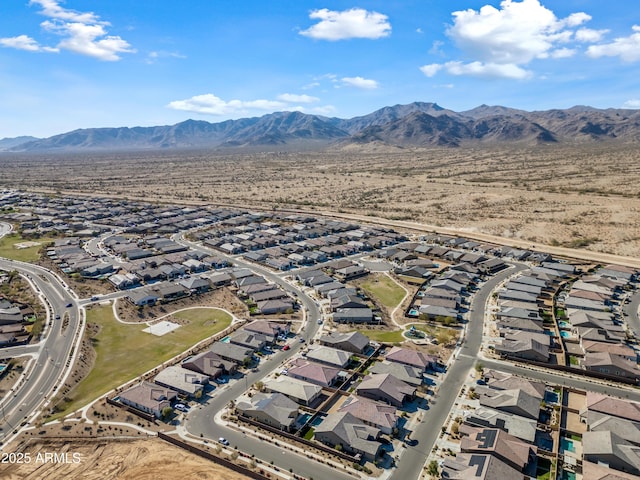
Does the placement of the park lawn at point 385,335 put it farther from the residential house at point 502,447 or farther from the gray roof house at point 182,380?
the gray roof house at point 182,380

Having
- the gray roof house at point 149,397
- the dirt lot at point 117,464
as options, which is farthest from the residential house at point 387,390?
the gray roof house at point 149,397

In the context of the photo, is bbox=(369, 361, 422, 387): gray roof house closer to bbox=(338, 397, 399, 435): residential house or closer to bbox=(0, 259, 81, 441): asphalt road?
bbox=(338, 397, 399, 435): residential house

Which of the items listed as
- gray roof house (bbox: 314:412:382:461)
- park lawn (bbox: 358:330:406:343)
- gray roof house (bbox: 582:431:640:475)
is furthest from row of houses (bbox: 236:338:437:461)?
gray roof house (bbox: 582:431:640:475)

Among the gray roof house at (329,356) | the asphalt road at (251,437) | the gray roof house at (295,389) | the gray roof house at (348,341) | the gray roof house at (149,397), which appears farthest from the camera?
the gray roof house at (348,341)

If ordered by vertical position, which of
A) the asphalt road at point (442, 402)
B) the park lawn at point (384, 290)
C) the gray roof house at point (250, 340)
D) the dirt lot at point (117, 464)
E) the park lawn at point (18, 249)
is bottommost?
the dirt lot at point (117, 464)

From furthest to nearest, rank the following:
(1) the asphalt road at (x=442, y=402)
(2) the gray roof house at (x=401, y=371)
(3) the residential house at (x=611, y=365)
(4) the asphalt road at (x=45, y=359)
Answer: (3) the residential house at (x=611, y=365) → (2) the gray roof house at (x=401, y=371) → (4) the asphalt road at (x=45, y=359) → (1) the asphalt road at (x=442, y=402)

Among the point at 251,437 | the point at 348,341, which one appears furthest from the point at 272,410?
the point at 348,341
